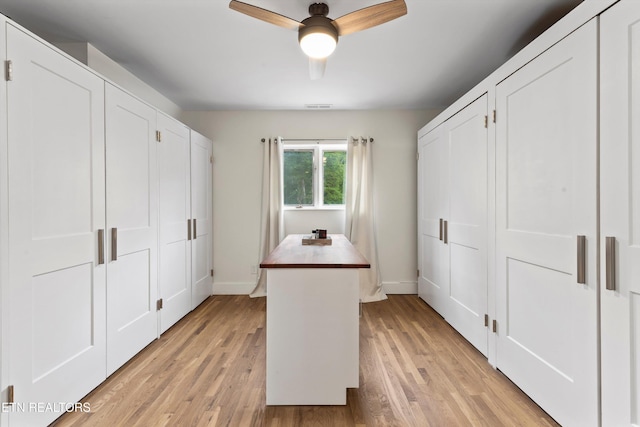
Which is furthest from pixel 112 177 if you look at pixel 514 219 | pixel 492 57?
pixel 492 57

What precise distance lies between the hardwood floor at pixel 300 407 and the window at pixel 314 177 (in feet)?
6.36

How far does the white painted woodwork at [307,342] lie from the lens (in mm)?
1844

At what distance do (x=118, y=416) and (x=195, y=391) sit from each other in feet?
1.35

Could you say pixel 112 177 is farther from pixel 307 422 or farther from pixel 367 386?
pixel 367 386

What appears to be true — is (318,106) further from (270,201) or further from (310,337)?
(310,337)

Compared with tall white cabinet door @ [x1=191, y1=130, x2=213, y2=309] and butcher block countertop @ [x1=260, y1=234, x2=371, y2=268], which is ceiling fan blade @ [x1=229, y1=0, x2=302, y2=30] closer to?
butcher block countertop @ [x1=260, y1=234, x2=371, y2=268]

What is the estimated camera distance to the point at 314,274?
186 centimetres

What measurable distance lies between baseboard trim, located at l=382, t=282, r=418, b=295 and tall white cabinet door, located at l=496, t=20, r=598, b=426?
6.64 feet

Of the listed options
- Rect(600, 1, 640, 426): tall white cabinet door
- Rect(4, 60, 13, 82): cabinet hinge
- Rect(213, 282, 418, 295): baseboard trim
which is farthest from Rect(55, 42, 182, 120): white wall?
Rect(600, 1, 640, 426): tall white cabinet door

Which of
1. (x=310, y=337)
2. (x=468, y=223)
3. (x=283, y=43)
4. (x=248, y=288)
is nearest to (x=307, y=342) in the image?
(x=310, y=337)

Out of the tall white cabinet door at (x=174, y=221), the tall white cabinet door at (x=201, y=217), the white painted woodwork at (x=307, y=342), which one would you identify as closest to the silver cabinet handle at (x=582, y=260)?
the white painted woodwork at (x=307, y=342)

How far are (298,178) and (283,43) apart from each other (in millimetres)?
2131

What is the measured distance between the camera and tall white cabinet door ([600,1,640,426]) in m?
1.28

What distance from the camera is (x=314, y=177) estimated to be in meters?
4.43
